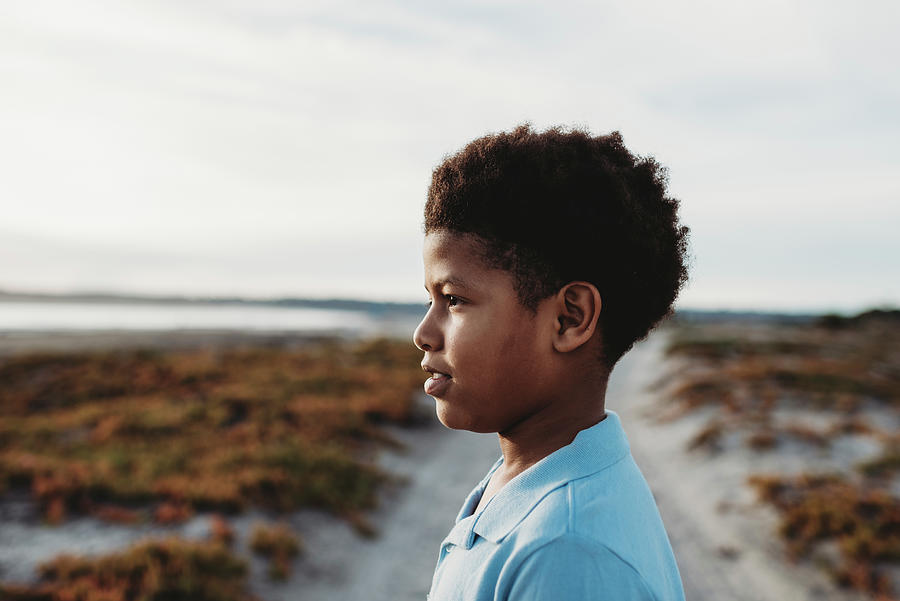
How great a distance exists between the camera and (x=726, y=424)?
1055 centimetres

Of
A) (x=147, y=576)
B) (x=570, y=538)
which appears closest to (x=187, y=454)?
(x=147, y=576)

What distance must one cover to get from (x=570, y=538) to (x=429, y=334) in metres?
0.51

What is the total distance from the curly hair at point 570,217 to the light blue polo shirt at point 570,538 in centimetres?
25

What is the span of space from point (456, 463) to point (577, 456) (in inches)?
342

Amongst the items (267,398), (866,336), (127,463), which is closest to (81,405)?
(267,398)

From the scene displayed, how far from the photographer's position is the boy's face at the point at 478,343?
1.21 metres

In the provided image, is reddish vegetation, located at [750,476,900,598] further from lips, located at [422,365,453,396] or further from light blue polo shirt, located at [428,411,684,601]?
lips, located at [422,365,453,396]

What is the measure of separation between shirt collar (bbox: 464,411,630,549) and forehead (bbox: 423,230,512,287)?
13.2 inches

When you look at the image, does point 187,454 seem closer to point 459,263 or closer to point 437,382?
point 437,382

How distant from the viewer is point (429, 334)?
129 centimetres

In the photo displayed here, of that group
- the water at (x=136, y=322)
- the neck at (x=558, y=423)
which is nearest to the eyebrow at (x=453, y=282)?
the neck at (x=558, y=423)

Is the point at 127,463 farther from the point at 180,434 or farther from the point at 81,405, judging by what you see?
the point at 81,405

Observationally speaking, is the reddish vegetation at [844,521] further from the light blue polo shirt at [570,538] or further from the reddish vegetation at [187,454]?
the light blue polo shirt at [570,538]

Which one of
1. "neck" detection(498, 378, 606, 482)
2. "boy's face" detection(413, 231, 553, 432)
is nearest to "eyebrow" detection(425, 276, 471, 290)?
"boy's face" detection(413, 231, 553, 432)
